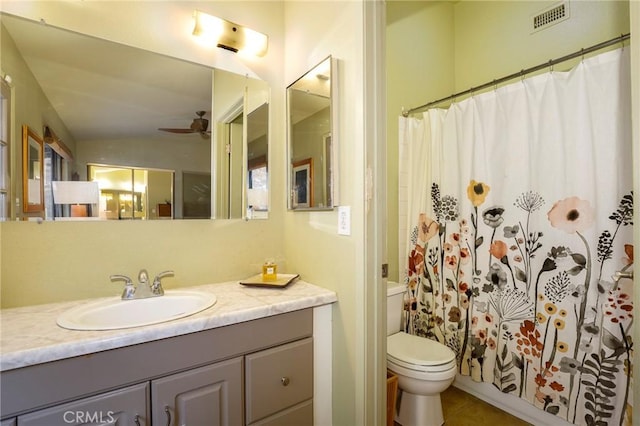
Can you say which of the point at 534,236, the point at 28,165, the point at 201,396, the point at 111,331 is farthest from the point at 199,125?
the point at 534,236

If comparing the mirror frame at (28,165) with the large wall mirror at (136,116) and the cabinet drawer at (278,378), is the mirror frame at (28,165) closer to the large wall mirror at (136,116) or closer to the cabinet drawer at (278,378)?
the large wall mirror at (136,116)

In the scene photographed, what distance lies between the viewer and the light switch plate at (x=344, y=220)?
126 centimetres

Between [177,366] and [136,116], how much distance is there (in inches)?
42.4

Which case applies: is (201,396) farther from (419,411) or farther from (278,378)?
(419,411)

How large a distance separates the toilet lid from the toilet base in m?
0.23

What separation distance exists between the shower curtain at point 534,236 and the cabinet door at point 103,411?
1.78 meters

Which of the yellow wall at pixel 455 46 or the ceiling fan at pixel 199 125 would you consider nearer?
the ceiling fan at pixel 199 125

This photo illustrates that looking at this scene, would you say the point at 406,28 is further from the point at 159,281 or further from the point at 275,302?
the point at 159,281

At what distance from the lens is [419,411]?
1639mm

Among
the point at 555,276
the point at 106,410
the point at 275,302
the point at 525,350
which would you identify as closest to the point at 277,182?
the point at 275,302

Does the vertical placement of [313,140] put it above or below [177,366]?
above

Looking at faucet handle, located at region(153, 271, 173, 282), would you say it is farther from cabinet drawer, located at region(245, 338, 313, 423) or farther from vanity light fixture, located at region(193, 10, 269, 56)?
vanity light fixture, located at region(193, 10, 269, 56)

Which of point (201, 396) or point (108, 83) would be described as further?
point (108, 83)

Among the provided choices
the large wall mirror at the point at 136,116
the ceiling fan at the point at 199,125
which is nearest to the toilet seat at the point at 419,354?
the large wall mirror at the point at 136,116
